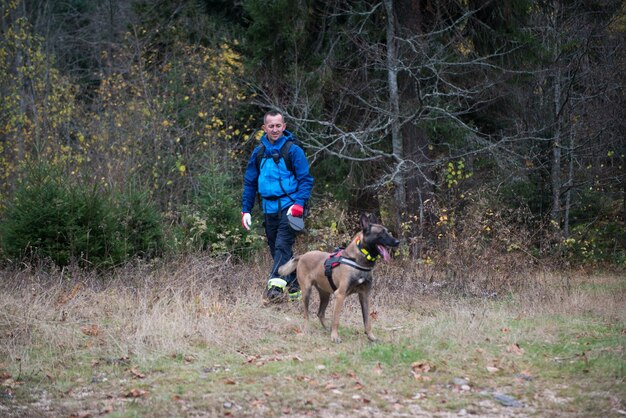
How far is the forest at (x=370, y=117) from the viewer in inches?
558

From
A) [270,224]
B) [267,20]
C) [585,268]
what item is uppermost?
[267,20]

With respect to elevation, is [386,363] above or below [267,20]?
below

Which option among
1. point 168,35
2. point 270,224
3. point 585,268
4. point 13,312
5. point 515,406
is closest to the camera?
point 515,406

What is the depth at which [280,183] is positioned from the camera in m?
9.11

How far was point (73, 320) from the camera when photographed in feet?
27.6

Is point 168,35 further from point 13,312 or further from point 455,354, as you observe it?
point 455,354

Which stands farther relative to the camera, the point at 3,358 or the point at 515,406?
the point at 3,358

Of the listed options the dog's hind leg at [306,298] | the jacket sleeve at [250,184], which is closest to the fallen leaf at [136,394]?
the dog's hind leg at [306,298]

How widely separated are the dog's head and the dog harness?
0.19m

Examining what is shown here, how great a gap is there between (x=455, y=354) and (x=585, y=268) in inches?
464

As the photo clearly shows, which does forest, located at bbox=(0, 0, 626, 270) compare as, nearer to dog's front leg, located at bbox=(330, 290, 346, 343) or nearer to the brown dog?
the brown dog

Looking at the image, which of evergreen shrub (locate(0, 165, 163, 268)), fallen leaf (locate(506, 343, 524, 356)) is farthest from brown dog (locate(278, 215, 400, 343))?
evergreen shrub (locate(0, 165, 163, 268))

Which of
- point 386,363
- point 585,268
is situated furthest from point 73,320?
point 585,268

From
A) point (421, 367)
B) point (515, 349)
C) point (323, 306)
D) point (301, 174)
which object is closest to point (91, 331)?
point (323, 306)
